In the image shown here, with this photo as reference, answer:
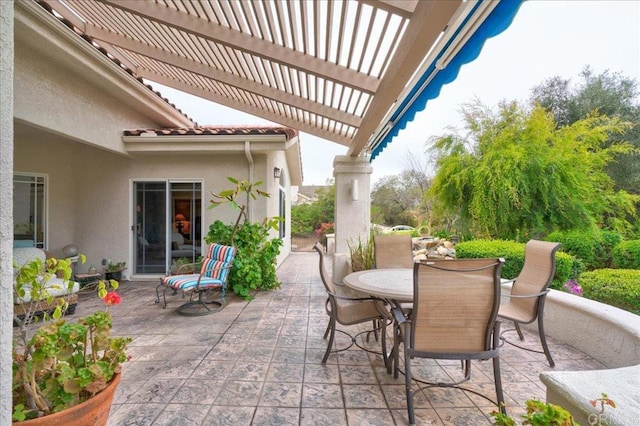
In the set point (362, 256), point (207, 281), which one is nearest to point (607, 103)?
point (362, 256)

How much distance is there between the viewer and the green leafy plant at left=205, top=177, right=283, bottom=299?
5887 mm

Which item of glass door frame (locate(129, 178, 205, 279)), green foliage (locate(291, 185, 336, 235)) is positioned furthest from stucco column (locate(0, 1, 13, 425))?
green foliage (locate(291, 185, 336, 235))

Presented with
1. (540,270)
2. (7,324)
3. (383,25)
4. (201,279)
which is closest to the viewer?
(7,324)

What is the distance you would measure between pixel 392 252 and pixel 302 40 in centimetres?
313

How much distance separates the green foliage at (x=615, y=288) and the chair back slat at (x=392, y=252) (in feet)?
8.12

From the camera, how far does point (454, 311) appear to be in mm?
2342

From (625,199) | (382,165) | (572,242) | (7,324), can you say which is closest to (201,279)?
(7,324)

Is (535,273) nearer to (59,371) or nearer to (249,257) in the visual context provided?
(59,371)

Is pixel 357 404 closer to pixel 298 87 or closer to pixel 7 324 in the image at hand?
pixel 7 324

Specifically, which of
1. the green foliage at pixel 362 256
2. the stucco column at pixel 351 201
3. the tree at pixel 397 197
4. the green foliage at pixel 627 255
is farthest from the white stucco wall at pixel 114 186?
the tree at pixel 397 197

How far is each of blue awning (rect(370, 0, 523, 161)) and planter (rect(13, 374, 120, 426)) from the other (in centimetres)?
344

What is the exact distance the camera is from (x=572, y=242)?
20.9 feet

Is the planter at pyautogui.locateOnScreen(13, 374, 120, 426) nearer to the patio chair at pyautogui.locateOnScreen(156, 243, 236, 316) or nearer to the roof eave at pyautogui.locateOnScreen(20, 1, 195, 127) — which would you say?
the patio chair at pyautogui.locateOnScreen(156, 243, 236, 316)

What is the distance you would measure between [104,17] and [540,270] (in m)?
7.13
